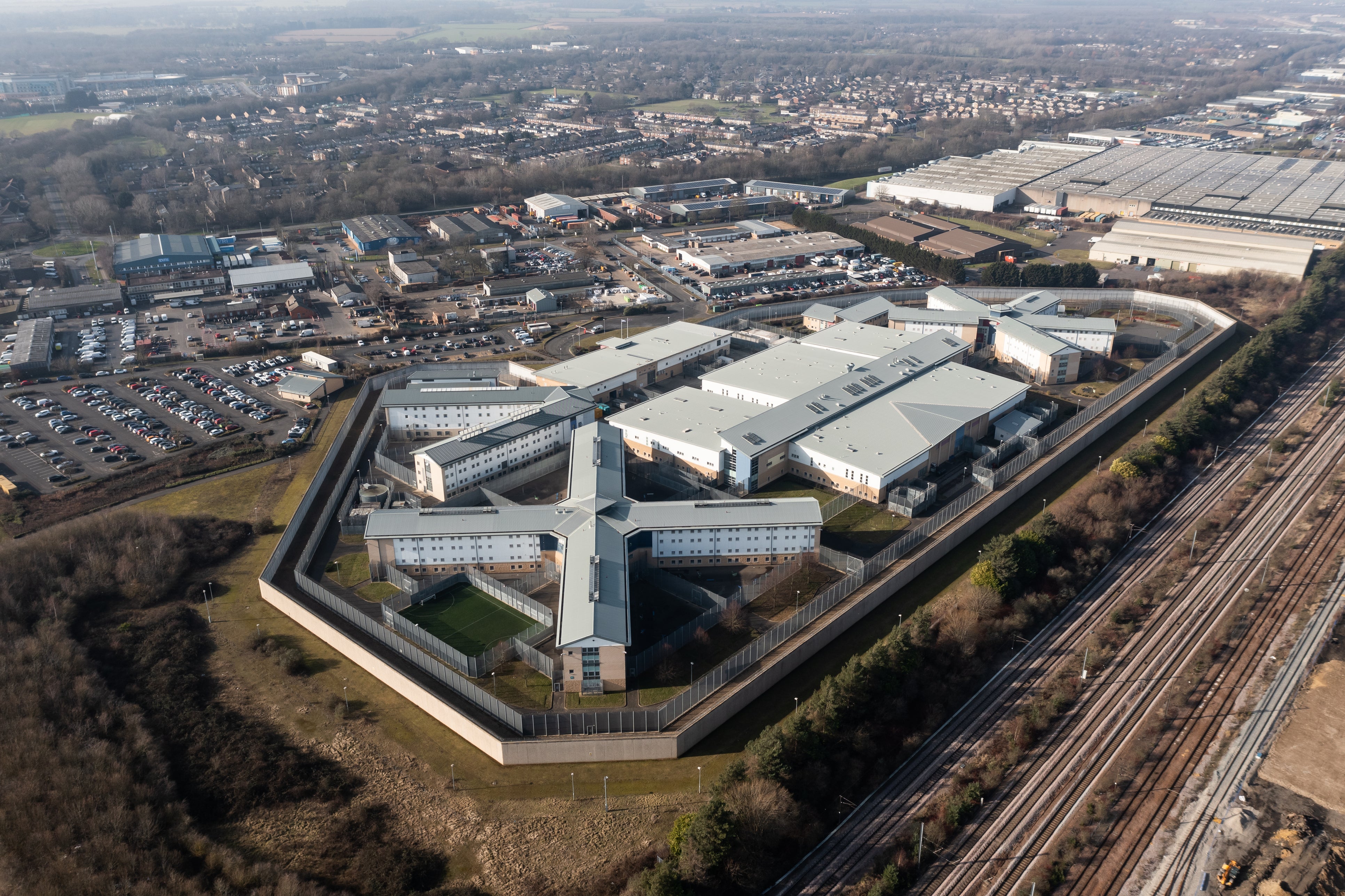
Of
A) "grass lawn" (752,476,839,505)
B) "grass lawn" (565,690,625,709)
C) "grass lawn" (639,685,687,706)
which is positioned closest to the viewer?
"grass lawn" (565,690,625,709)

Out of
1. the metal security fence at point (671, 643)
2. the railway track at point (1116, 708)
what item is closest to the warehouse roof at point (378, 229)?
the metal security fence at point (671, 643)

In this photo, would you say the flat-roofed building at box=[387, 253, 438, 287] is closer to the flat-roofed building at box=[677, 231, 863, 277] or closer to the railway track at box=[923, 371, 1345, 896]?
the flat-roofed building at box=[677, 231, 863, 277]

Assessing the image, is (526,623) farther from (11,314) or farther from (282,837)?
(11,314)

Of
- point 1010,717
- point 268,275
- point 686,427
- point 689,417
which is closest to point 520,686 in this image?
point 1010,717

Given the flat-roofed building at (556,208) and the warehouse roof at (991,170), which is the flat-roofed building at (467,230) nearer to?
the flat-roofed building at (556,208)

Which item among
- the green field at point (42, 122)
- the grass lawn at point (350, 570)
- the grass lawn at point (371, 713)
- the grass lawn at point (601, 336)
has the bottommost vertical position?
the grass lawn at point (371, 713)

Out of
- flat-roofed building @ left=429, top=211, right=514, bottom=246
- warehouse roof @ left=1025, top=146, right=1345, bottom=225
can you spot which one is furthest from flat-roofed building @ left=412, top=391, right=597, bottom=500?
warehouse roof @ left=1025, top=146, right=1345, bottom=225

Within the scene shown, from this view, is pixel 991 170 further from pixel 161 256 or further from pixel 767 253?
pixel 161 256
